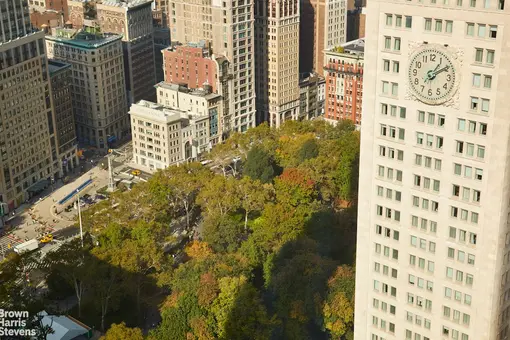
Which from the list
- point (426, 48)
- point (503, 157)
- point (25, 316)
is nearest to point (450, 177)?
point (503, 157)

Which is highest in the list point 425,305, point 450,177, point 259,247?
point 450,177

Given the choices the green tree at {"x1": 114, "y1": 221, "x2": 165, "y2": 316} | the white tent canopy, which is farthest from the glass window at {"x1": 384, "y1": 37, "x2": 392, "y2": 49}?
the white tent canopy

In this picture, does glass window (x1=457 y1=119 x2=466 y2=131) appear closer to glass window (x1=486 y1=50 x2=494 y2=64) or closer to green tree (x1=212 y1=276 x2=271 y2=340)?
glass window (x1=486 y1=50 x2=494 y2=64)

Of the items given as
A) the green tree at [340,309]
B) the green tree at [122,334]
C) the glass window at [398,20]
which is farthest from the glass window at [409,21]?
the green tree at [122,334]

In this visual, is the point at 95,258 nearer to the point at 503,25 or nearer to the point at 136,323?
the point at 136,323

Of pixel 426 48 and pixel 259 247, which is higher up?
pixel 426 48

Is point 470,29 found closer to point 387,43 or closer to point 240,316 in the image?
point 387,43
